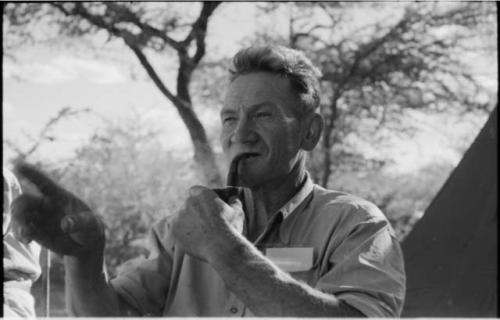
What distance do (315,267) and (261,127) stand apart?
224 mm

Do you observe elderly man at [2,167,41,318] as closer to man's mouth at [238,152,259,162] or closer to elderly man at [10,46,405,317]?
elderly man at [10,46,405,317]

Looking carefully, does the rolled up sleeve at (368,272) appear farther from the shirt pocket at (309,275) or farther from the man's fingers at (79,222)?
the man's fingers at (79,222)

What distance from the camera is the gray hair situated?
3.80 feet

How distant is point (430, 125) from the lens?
697 cm

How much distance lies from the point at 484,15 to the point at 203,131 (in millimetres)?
2738

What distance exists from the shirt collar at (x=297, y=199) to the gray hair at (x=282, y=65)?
119mm

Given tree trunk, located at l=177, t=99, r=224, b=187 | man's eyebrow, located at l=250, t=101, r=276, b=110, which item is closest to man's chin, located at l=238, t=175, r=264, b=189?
man's eyebrow, located at l=250, t=101, r=276, b=110

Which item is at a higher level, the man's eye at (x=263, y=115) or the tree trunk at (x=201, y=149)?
the man's eye at (x=263, y=115)

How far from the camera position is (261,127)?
115cm

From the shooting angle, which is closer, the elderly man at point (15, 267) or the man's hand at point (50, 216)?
the man's hand at point (50, 216)

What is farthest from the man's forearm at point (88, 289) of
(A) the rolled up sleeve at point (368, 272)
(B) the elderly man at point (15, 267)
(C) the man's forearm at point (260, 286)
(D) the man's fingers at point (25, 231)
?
(B) the elderly man at point (15, 267)

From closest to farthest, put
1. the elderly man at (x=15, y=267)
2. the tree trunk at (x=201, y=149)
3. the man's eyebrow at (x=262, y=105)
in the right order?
1. the man's eyebrow at (x=262, y=105)
2. the elderly man at (x=15, y=267)
3. the tree trunk at (x=201, y=149)

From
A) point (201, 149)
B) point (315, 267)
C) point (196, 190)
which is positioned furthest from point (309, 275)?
point (201, 149)

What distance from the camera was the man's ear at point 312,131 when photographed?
3.96ft
